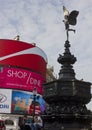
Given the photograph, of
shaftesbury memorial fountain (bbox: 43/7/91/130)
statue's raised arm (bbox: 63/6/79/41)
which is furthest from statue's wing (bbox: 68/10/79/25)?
shaftesbury memorial fountain (bbox: 43/7/91/130)

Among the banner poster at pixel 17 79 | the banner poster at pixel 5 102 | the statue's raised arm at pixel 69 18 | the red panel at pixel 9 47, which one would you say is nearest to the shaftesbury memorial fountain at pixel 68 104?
the statue's raised arm at pixel 69 18

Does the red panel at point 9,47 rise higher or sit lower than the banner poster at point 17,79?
higher

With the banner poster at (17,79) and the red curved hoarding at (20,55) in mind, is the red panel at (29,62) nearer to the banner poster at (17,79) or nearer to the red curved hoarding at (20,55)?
the red curved hoarding at (20,55)

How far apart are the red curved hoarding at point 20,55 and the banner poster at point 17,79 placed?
0.91 metres

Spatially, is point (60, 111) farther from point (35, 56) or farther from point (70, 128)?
point (35, 56)

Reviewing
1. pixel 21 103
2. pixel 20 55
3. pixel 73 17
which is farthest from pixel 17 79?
pixel 73 17

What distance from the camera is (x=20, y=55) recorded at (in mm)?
55219

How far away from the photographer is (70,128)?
36.1 ft

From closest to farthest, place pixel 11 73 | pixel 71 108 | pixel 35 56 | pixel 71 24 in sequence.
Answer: pixel 71 108, pixel 71 24, pixel 11 73, pixel 35 56

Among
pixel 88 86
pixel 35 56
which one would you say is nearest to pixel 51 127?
pixel 88 86

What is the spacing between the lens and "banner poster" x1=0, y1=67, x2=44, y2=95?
52719 millimetres

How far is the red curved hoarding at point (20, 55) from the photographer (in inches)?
2138

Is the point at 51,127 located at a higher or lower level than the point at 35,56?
lower

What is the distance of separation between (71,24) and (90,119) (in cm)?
300
